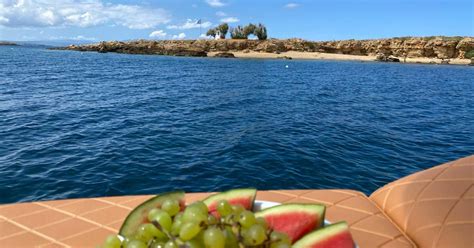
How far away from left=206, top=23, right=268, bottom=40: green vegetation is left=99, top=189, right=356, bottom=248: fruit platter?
138 m

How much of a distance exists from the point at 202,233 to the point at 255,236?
185mm

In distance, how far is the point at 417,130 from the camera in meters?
17.5

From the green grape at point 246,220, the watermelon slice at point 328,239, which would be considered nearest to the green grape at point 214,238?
the green grape at point 246,220

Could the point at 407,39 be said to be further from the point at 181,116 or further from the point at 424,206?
the point at 424,206

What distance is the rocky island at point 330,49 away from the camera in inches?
4067

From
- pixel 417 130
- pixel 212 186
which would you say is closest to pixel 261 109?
pixel 417 130

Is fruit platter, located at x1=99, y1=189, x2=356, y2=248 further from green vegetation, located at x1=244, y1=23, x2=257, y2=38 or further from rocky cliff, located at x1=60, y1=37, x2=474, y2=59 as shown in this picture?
green vegetation, located at x1=244, y1=23, x2=257, y2=38

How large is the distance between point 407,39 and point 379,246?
126084mm

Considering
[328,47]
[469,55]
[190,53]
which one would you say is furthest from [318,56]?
[469,55]

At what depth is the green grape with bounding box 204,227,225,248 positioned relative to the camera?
45.5 inches

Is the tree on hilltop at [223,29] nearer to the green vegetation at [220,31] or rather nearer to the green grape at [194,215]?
the green vegetation at [220,31]

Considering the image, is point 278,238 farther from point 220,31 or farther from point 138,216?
point 220,31

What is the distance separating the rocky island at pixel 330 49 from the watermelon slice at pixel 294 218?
356 feet

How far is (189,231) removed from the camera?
3.98 ft
